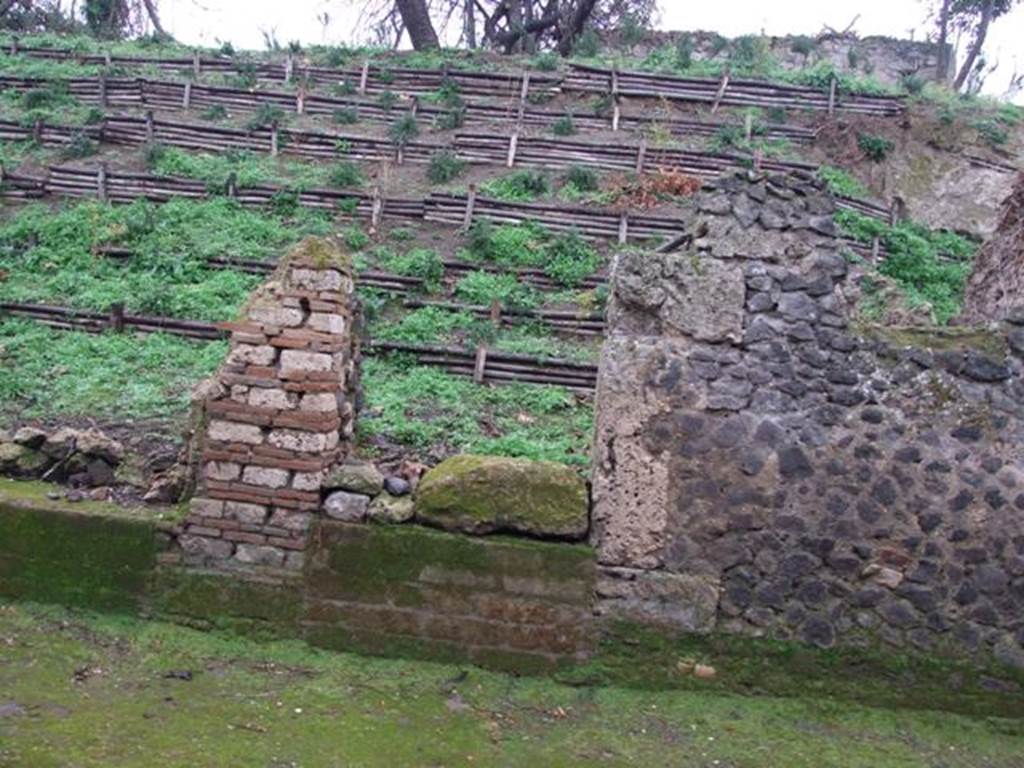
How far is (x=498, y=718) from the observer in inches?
→ 174

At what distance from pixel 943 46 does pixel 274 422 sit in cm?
2609

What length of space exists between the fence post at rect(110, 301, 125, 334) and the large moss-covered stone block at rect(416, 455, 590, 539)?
7.13m

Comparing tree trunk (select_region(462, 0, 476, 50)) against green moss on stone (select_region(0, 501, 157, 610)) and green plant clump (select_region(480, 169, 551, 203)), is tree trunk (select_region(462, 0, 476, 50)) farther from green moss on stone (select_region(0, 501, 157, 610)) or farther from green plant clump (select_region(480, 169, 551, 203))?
green moss on stone (select_region(0, 501, 157, 610))

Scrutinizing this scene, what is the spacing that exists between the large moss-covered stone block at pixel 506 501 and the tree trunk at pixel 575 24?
68.9 ft

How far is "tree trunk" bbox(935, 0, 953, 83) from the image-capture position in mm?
25656

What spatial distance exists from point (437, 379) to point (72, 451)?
15.6ft

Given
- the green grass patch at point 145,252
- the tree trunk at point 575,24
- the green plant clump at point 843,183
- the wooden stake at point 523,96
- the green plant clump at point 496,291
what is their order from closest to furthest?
the green grass patch at point 145,252 → the green plant clump at point 496,291 → the green plant clump at point 843,183 → the wooden stake at point 523,96 → the tree trunk at point 575,24

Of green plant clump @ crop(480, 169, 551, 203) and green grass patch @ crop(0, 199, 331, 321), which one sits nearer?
green grass patch @ crop(0, 199, 331, 321)

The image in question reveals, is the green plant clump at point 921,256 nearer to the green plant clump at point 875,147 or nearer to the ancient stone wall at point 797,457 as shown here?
the green plant clump at point 875,147

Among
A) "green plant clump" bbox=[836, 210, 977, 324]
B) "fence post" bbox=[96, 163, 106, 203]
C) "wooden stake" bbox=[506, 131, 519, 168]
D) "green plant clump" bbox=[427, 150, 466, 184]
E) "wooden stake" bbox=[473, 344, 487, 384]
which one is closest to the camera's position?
"wooden stake" bbox=[473, 344, 487, 384]

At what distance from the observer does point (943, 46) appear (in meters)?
26.4

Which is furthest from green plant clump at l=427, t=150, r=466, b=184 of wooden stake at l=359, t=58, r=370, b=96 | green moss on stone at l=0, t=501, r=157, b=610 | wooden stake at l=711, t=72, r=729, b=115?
green moss on stone at l=0, t=501, r=157, b=610

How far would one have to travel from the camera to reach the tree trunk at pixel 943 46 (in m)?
25.7

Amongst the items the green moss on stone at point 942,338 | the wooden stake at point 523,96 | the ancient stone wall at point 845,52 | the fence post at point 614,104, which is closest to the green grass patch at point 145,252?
the wooden stake at point 523,96
